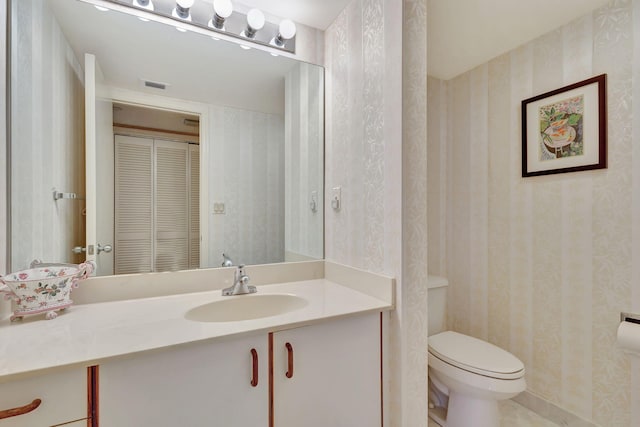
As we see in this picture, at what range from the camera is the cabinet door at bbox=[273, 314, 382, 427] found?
0.94m

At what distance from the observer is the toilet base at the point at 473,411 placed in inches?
54.0

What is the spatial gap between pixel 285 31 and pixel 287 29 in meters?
0.02

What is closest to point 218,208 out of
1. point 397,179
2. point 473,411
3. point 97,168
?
point 97,168

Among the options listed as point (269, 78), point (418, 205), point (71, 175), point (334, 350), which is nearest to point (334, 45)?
point (269, 78)

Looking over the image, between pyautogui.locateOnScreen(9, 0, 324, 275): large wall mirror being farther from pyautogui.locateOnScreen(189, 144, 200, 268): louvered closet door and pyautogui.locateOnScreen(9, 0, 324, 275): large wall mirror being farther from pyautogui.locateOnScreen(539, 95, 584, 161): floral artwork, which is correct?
pyautogui.locateOnScreen(539, 95, 584, 161): floral artwork

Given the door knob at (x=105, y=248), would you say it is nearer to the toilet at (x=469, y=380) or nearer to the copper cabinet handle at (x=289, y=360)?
the copper cabinet handle at (x=289, y=360)

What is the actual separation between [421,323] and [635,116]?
4.42ft

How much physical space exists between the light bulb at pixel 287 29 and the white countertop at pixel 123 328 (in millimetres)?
1318

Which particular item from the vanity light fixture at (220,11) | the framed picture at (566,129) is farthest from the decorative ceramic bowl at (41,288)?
the framed picture at (566,129)

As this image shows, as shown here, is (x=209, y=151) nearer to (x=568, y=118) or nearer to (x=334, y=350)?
(x=334, y=350)

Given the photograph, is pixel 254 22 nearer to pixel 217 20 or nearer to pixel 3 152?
pixel 217 20

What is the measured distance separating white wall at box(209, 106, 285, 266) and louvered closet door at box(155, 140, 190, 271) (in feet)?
0.38

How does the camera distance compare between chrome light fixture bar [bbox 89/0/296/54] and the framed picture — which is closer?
chrome light fixture bar [bbox 89/0/296/54]

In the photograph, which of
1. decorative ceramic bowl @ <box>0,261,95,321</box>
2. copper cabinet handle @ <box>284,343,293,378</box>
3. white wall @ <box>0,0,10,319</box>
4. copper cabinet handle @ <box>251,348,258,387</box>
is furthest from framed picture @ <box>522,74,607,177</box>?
white wall @ <box>0,0,10,319</box>
